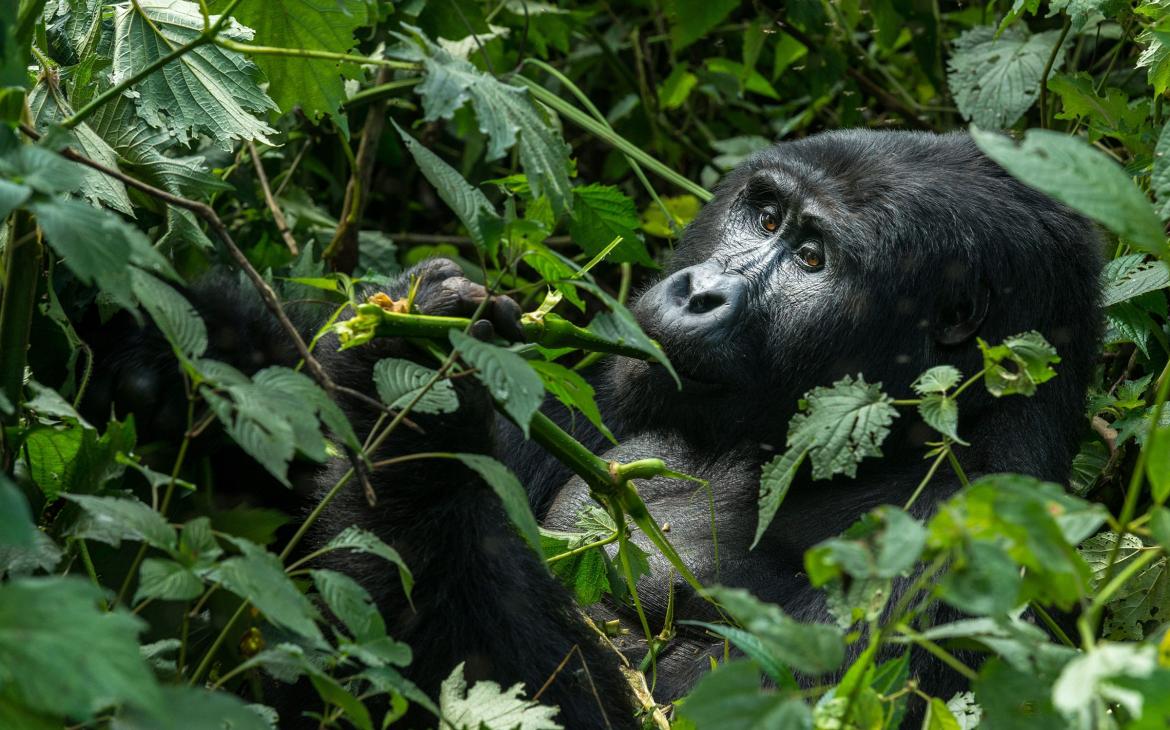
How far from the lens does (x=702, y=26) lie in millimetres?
4535

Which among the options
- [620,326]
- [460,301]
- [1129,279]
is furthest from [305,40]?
[1129,279]

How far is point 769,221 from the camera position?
10.9ft

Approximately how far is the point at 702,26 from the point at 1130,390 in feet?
6.46

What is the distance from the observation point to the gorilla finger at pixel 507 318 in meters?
2.30

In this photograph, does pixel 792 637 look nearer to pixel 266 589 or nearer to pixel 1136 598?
pixel 266 589

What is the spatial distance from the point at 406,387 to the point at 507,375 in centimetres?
29

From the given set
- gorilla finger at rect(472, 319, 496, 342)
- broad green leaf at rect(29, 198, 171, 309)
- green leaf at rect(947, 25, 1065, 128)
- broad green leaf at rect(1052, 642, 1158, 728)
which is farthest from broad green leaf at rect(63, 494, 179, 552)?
green leaf at rect(947, 25, 1065, 128)

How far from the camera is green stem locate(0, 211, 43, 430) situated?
195cm

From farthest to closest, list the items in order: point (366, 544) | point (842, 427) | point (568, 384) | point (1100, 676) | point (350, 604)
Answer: point (568, 384), point (842, 427), point (366, 544), point (350, 604), point (1100, 676)

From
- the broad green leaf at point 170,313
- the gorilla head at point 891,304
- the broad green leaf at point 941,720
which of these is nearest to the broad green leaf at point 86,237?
the broad green leaf at point 170,313

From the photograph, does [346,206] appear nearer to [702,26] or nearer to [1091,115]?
[702,26]

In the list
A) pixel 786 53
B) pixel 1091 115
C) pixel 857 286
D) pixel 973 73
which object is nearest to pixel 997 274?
pixel 857 286

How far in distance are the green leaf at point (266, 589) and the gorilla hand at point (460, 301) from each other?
2.44 feet

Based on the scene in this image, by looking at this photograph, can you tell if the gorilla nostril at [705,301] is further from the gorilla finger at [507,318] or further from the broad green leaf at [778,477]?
the broad green leaf at [778,477]
